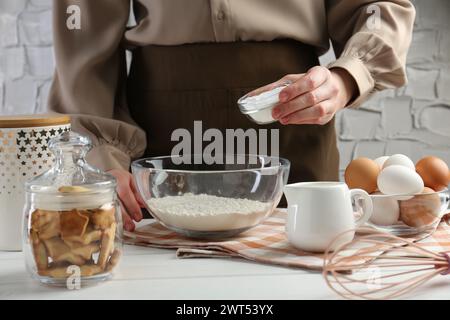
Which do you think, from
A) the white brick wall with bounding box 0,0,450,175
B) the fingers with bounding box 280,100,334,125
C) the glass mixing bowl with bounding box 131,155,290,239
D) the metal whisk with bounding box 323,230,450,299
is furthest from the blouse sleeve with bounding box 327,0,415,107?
the white brick wall with bounding box 0,0,450,175

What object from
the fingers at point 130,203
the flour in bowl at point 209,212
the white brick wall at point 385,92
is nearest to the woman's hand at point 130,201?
the fingers at point 130,203

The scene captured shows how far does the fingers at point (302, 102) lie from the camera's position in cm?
96

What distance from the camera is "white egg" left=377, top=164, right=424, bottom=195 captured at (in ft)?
2.81

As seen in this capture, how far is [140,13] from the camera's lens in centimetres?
134

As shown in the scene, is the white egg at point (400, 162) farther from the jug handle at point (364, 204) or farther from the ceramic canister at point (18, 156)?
Result: the ceramic canister at point (18, 156)

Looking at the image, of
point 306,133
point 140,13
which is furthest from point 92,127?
point 306,133

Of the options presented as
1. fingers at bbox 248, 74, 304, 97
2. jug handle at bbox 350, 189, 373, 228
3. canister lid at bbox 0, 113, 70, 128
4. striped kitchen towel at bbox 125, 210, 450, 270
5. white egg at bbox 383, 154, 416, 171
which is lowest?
striped kitchen towel at bbox 125, 210, 450, 270

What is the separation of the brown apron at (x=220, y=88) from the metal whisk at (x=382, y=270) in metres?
0.54

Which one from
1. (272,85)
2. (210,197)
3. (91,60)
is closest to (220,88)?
(91,60)

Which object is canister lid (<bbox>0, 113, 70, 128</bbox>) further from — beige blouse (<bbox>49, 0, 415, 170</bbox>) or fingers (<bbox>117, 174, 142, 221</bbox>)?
beige blouse (<bbox>49, 0, 415, 170</bbox>)

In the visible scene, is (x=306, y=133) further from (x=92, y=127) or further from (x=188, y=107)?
(x=92, y=127)

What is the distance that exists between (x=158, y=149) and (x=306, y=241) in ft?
2.03

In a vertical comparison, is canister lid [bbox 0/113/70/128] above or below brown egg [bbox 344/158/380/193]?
above

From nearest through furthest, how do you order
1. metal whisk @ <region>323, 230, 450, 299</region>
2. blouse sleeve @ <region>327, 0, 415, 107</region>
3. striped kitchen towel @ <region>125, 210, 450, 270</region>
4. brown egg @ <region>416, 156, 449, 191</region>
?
metal whisk @ <region>323, 230, 450, 299</region> → striped kitchen towel @ <region>125, 210, 450, 270</region> → brown egg @ <region>416, 156, 449, 191</region> → blouse sleeve @ <region>327, 0, 415, 107</region>
